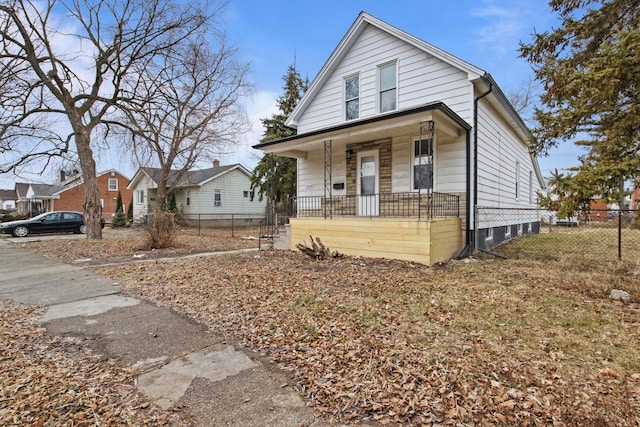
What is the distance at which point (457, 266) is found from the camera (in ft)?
24.7

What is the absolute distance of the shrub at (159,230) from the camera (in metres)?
11.7

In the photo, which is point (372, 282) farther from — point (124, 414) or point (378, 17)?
point (378, 17)

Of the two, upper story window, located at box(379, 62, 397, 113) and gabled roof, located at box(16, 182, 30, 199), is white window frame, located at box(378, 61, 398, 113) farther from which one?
gabled roof, located at box(16, 182, 30, 199)

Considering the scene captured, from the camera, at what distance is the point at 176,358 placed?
10.8ft

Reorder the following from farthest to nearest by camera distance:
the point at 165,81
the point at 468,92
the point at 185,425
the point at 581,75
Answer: the point at 165,81 → the point at 468,92 → the point at 581,75 → the point at 185,425

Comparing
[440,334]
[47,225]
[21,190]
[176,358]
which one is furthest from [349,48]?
[21,190]

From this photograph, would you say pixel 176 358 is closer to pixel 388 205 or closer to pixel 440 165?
pixel 388 205

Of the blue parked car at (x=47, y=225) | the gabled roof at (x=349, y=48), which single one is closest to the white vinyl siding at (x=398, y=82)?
the gabled roof at (x=349, y=48)

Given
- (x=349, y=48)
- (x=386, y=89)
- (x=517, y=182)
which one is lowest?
(x=517, y=182)

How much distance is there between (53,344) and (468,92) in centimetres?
1002

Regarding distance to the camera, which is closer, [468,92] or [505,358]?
[505,358]

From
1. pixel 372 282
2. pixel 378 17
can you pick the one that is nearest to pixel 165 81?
pixel 378 17

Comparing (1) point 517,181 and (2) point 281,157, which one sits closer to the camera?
(1) point 517,181

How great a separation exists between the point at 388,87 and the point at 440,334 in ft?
28.5
